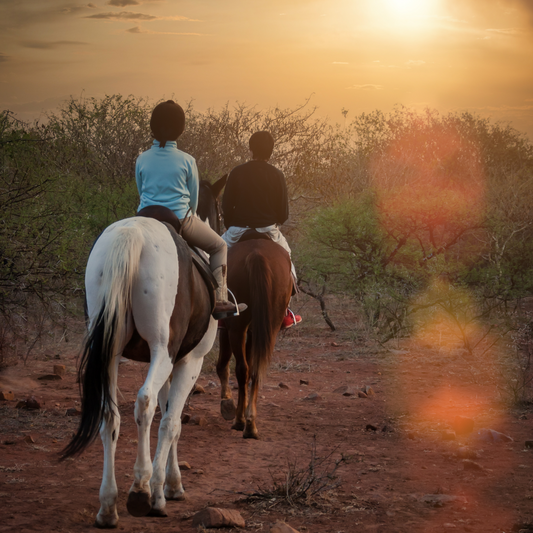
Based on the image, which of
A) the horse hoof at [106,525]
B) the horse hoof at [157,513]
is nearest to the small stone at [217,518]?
the horse hoof at [157,513]

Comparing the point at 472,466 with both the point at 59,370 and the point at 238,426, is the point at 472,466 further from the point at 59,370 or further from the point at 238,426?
the point at 59,370

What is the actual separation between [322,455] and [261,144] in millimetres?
3171

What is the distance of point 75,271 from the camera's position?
6.82 meters

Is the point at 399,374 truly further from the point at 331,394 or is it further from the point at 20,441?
the point at 20,441

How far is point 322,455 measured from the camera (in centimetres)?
488

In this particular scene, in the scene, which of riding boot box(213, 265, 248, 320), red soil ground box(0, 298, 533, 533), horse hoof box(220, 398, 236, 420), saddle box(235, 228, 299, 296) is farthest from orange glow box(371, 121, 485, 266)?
riding boot box(213, 265, 248, 320)

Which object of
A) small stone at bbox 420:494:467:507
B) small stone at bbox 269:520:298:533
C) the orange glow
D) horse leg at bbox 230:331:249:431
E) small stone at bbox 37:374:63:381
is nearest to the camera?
small stone at bbox 269:520:298:533

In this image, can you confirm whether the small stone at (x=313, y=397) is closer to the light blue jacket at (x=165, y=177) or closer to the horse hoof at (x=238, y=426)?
the horse hoof at (x=238, y=426)

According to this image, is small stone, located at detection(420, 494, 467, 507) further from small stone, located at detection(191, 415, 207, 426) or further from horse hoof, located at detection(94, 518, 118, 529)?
small stone, located at detection(191, 415, 207, 426)

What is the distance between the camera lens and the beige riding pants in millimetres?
4125

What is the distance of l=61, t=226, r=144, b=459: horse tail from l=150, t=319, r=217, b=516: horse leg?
52 cm

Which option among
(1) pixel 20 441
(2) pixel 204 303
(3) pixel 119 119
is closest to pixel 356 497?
(2) pixel 204 303

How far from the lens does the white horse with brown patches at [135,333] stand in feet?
10.4

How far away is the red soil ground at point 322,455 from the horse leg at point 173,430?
0.11m
